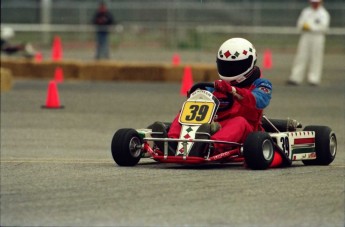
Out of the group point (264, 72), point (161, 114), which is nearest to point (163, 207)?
point (161, 114)

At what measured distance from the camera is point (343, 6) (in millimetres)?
40500

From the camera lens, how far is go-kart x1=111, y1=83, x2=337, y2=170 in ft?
34.5

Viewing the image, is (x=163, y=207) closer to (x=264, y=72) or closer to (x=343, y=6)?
(x=264, y=72)

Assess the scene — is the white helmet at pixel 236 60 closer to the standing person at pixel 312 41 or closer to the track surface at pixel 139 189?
the track surface at pixel 139 189

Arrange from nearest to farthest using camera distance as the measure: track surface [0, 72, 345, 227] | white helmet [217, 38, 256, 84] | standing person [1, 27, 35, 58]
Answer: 1. track surface [0, 72, 345, 227]
2. white helmet [217, 38, 256, 84]
3. standing person [1, 27, 35, 58]

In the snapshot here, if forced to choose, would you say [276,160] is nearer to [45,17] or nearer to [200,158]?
[200,158]

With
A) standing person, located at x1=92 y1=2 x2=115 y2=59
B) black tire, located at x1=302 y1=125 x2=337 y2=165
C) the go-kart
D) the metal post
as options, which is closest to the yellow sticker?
the go-kart

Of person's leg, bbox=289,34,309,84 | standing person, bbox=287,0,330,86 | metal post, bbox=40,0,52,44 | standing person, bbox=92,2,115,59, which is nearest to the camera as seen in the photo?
standing person, bbox=287,0,330,86

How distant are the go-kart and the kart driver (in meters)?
0.06

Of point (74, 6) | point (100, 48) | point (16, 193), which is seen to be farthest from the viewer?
point (74, 6)

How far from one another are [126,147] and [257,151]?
4.04 ft

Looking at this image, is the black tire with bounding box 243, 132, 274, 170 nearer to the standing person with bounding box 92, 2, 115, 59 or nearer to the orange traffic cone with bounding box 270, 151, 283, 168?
the orange traffic cone with bounding box 270, 151, 283, 168

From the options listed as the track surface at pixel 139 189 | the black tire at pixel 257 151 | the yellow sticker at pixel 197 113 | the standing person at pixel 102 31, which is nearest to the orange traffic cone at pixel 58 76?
the standing person at pixel 102 31

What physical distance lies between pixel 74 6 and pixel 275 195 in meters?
32.3
